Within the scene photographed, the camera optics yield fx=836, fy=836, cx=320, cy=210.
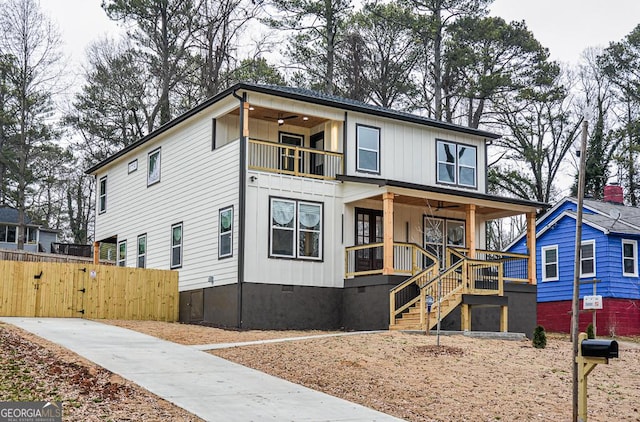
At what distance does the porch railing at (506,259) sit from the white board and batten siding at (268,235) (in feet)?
11.7

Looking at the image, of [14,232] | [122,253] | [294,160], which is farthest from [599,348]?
[14,232]

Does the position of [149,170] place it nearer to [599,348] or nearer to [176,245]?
[176,245]

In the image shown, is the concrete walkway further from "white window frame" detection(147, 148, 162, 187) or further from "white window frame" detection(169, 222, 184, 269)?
"white window frame" detection(147, 148, 162, 187)

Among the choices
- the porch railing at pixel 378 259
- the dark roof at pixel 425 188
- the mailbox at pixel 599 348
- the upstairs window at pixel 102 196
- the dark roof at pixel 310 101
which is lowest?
the mailbox at pixel 599 348

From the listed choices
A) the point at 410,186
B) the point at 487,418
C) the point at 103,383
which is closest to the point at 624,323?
the point at 410,186

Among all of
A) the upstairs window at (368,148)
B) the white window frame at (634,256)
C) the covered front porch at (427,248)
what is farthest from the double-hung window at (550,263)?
the upstairs window at (368,148)

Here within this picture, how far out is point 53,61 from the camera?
3869 cm

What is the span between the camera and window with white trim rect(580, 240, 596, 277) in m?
29.6

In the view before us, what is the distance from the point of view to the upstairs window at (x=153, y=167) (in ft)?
91.8

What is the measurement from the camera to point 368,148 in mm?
24828

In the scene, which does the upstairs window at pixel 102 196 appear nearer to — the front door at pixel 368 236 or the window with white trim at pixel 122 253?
the window with white trim at pixel 122 253

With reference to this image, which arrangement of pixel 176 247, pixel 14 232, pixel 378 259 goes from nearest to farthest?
pixel 378 259 → pixel 176 247 → pixel 14 232

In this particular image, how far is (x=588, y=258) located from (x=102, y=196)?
18.6 m

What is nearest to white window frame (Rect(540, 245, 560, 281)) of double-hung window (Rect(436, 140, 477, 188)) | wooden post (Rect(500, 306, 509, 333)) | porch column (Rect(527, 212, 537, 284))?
double-hung window (Rect(436, 140, 477, 188))
